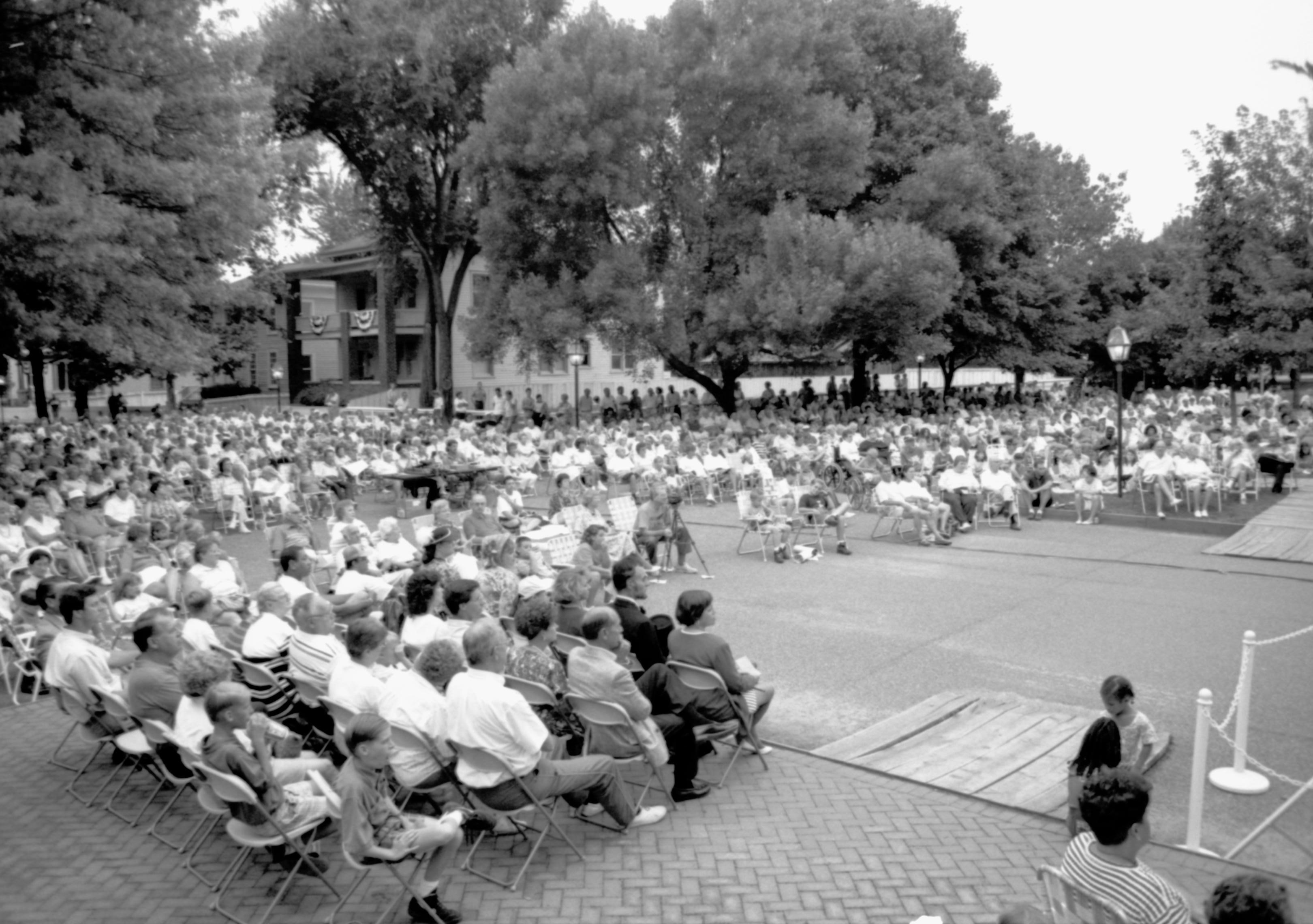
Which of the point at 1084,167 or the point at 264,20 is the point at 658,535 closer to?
the point at 264,20

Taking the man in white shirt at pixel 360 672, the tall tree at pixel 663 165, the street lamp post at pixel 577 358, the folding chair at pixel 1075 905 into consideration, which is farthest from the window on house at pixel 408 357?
the folding chair at pixel 1075 905

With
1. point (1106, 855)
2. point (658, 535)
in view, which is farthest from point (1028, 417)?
point (1106, 855)

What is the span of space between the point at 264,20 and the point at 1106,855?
36825 millimetres

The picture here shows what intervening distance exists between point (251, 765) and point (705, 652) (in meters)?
2.56

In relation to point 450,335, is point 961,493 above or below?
below

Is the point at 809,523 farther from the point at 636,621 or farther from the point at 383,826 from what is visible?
the point at 383,826

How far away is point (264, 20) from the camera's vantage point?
33.6 m

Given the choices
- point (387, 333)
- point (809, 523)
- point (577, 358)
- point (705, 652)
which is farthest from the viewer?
point (387, 333)

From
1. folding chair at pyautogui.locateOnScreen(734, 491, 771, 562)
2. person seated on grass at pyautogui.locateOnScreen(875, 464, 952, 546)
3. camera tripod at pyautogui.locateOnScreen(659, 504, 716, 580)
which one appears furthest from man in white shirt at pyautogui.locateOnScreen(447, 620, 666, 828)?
person seated on grass at pyautogui.locateOnScreen(875, 464, 952, 546)

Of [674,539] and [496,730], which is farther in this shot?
[674,539]

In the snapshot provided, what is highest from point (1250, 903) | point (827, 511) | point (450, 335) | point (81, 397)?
point (450, 335)

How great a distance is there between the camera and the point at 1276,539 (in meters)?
14.1

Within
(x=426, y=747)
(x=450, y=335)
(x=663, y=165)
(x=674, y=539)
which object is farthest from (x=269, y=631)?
(x=450, y=335)

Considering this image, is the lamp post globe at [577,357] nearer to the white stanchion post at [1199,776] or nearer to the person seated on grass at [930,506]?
the person seated on grass at [930,506]
